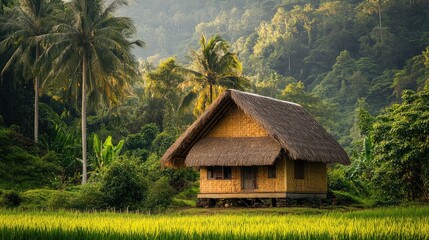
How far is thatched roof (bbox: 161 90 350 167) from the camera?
22969 mm

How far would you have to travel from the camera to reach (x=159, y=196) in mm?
23953

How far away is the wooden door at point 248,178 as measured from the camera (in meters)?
24.0

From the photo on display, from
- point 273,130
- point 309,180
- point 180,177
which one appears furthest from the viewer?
point 180,177

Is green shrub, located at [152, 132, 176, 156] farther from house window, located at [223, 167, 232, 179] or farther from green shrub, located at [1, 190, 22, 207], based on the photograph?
green shrub, located at [1, 190, 22, 207]

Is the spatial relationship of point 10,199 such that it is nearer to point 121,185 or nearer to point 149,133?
point 121,185

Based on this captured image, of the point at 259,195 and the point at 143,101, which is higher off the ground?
the point at 143,101

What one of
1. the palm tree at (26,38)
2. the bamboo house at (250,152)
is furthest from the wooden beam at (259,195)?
the palm tree at (26,38)

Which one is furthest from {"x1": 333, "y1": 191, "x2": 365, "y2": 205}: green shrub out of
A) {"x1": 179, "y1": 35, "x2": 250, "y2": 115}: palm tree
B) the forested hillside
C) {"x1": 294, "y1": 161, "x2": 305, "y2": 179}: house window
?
{"x1": 179, "y1": 35, "x2": 250, "y2": 115}: palm tree

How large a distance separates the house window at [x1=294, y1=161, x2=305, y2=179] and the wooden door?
135 cm

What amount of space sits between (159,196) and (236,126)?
11.5 ft

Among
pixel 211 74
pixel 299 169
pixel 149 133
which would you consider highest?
pixel 211 74

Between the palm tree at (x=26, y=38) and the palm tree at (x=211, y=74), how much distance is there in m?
7.07

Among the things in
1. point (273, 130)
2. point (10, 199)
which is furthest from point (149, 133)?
point (273, 130)

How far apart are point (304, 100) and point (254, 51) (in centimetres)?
2693
